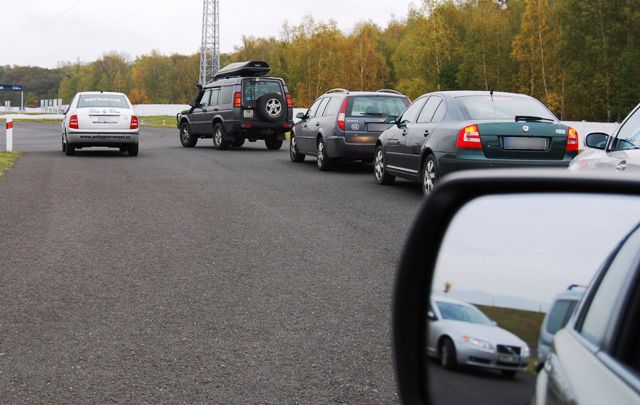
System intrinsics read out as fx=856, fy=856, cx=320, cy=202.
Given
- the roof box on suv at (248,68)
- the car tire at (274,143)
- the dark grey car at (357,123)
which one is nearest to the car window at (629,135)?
the dark grey car at (357,123)

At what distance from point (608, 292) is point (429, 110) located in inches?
445

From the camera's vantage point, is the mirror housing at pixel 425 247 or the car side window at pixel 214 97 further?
the car side window at pixel 214 97

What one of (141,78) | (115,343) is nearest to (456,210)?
(115,343)

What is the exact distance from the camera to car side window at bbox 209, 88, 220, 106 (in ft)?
85.8

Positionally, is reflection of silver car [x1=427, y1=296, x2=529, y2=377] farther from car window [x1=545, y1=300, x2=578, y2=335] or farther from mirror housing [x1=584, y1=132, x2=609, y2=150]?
mirror housing [x1=584, y1=132, x2=609, y2=150]

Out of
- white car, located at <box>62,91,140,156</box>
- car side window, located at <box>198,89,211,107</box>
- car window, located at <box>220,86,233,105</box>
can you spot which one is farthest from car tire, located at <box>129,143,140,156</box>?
car side window, located at <box>198,89,211,107</box>

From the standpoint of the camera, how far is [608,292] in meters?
1.40

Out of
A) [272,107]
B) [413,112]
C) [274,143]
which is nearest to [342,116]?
[413,112]

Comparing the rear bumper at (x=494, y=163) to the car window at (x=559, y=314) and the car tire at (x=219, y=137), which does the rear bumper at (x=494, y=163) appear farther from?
the car tire at (x=219, y=137)

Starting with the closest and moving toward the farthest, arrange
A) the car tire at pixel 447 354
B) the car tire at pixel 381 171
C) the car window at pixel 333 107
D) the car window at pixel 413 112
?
1. the car tire at pixel 447 354
2. the car window at pixel 413 112
3. the car tire at pixel 381 171
4. the car window at pixel 333 107

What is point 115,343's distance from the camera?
4879mm

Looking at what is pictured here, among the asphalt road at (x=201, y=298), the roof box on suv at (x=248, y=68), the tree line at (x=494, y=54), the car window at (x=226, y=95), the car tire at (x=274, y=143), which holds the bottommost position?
the asphalt road at (x=201, y=298)

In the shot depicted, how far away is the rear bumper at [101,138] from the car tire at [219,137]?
4.09 metres

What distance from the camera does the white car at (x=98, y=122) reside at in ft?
69.2
